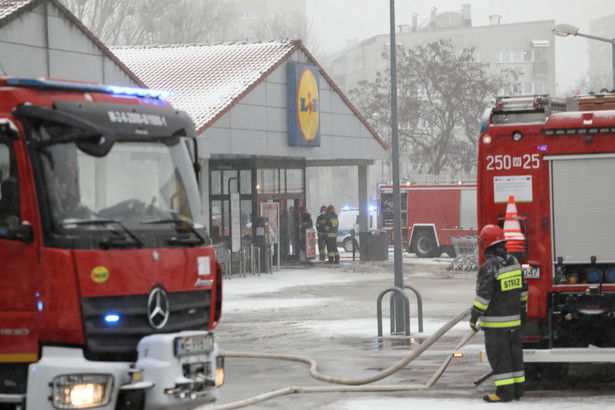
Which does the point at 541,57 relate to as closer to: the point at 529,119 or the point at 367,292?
the point at 367,292

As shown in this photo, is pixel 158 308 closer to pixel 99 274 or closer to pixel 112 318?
pixel 112 318

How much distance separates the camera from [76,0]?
58.3 meters

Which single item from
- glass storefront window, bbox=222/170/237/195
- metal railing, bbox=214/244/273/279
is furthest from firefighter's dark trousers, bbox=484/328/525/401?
glass storefront window, bbox=222/170/237/195

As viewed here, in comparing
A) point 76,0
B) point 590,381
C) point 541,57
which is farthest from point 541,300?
point 541,57

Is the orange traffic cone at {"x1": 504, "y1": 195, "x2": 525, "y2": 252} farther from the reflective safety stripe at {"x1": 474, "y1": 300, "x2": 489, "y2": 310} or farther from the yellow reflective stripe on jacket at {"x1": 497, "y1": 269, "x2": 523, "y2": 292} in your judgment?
the reflective safety stripe at {"x1": 474, "y1": 300, "x2": 489, "y2": 310}

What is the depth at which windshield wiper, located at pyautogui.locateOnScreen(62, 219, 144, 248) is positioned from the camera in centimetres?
813

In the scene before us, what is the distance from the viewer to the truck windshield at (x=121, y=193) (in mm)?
8094

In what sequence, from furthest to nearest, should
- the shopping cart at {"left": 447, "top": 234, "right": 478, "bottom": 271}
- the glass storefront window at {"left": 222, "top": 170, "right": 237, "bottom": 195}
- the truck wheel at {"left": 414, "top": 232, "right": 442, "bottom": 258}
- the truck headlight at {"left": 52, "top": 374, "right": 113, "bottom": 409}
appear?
the truck wheel at {"left": 414, "top": 232, "right": 442, "bottom": 258} < the glass storefront window at {"left": 222, "top": 170, "right": 237, "bottom": 195} < the shopping cart at {"left": 447, "top": 234, "right": 478, "bottom": 271} < the truck headlight at {"left": 52, "top": 374, "right": 113, "bottom": 409}

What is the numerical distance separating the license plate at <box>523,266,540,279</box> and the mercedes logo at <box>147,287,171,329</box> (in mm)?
4431

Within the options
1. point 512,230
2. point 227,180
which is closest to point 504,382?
point 512,230

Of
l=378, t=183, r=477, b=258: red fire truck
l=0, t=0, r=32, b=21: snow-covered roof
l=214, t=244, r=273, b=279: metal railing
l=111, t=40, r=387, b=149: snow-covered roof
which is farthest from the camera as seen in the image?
l=378, t=183, r=477, b=258: red fire truck

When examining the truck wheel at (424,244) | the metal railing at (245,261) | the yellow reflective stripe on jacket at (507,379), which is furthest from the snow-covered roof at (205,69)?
the yellow reflective stripe on jacket at (507,379)

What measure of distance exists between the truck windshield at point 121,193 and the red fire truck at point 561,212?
395cm

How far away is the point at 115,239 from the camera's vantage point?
823 cm
